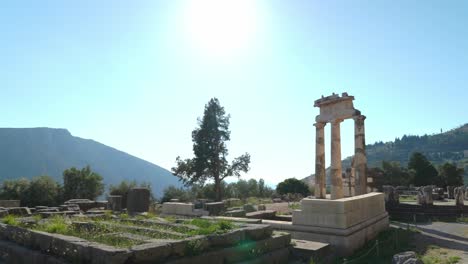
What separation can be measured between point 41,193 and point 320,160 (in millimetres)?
30071

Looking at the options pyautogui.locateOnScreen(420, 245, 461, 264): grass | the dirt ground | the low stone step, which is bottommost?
pyautogui.locateOnScreen(420, 245, 461, 264): grass

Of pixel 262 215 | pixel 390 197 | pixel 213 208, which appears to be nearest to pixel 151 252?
pixel 262 215

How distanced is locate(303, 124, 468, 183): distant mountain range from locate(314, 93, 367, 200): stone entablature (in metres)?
137

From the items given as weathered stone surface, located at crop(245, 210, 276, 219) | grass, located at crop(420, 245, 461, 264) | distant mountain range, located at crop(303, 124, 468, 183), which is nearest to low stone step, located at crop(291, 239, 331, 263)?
grass, located at crop(420, 245, 461, 264)

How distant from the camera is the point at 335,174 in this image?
67.4ft

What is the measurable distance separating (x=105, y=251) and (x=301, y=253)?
5.42m

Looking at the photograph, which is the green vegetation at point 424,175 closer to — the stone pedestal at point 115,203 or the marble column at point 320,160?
the marble column at point 320,160

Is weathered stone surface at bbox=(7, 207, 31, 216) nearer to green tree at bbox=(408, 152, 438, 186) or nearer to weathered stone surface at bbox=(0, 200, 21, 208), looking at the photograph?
weathered stone surface at bbox=(0, 200, 21, 208)

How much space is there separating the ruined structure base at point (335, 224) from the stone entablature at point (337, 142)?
6588 mm

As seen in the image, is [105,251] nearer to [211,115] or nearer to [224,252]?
[224,252]

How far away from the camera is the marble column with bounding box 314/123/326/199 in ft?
69.6

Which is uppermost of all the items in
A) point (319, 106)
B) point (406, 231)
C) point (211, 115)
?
point (211, 115)

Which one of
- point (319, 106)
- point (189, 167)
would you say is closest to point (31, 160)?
point (189, 167)

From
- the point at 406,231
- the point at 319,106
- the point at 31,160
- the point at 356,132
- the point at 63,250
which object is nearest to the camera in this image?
the point at 63,250
